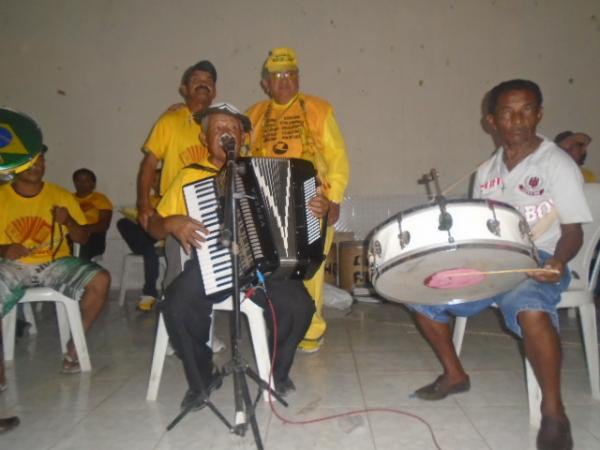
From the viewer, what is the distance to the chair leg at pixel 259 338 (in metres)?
2.09

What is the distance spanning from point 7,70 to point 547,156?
18.8ft

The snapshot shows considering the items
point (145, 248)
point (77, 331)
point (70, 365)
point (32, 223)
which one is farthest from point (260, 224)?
point (145, 248)

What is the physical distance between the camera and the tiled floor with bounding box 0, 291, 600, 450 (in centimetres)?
177

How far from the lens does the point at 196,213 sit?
188 centimetres

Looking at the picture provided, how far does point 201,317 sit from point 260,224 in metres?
0.49

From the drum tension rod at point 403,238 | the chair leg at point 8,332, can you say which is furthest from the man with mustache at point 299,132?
the chair leg at point 8,332

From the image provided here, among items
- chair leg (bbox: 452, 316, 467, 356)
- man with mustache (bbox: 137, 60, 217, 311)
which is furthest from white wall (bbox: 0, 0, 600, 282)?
A: chair leg (bbox: 452, 316, 467, 356)

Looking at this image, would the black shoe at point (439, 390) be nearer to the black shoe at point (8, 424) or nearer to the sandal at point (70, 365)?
the black shoe at point (8, 424)

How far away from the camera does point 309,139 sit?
2.69 meters

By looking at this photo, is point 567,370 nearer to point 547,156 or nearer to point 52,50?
point 547,156

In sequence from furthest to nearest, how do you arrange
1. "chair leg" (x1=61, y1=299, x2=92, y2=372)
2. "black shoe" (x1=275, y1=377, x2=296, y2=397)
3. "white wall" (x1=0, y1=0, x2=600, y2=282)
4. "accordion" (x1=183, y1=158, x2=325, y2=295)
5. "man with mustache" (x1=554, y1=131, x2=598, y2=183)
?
"white wall" (x1=0, y1=0, x2=600, y2=282)
"man with mustache" (x1=554, y1=131, x2=598, y2=183)
"chair leg" (x1=61, y1=299, x2=92, y2=372)
"black shoe" (x1=275, y1=377, x2=296, y2=397)
"accordion" (x1=183, y1=158, x2=325, y2=295)

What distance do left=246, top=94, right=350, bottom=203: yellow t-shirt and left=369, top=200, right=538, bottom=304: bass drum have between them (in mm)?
1049

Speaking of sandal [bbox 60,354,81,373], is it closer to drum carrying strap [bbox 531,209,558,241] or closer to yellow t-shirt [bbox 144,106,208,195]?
yellow t-shirt [bbox 144,106,208,195]

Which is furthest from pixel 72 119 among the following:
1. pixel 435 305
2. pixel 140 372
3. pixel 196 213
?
pixel 435 305
